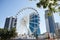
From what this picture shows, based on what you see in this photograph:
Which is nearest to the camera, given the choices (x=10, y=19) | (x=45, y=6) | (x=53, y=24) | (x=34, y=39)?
(x=45, y=6)

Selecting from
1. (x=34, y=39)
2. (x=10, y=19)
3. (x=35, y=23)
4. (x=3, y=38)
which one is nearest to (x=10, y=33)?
(x=3, y=38)

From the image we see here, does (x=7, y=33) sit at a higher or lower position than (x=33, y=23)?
lower

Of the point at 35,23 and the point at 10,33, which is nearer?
the point at 10,33

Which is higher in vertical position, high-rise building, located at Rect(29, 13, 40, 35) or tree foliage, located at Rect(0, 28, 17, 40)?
high-rise building, located at Rect(29, 13, 40, 35)

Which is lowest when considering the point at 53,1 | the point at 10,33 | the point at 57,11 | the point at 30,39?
the point at 30,39

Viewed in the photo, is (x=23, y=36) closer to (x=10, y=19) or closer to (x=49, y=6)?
(x=10, y=19)

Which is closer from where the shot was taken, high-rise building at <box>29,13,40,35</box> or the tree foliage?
the tree foliage

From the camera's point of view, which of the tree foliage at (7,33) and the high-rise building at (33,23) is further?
the high-rise building at (33,23)

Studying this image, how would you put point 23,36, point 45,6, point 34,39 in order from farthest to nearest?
point 23,36 < point 34,39 < point 45,6

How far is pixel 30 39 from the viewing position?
A: 8012cm

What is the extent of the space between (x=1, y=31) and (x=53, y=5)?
5210cm

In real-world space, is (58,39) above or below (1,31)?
below

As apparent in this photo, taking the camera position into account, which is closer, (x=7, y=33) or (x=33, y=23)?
(x=7, y=33)

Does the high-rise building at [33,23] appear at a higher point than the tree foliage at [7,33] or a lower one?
higher
